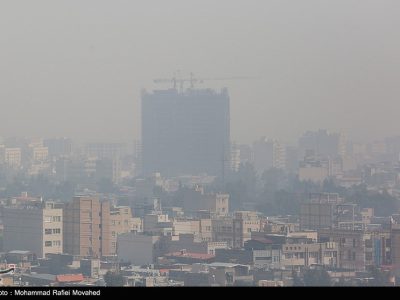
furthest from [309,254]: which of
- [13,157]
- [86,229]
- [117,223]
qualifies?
[13,157]

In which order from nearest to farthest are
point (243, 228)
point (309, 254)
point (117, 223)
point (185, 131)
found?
point (309, 254), point (243, 228), point (117, 223), point (185, 131)

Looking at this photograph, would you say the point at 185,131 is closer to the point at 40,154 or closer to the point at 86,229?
the point at 40,154

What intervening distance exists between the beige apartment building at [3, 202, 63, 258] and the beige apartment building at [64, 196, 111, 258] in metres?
0.10

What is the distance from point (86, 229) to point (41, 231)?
535mm

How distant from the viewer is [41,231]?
14648 mm

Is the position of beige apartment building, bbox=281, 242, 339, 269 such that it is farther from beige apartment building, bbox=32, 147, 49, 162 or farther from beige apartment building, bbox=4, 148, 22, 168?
beige apartment building, bbox=32, 147, 49, 162

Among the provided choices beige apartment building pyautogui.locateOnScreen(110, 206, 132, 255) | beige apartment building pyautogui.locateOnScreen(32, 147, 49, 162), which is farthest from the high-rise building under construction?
beige apartment building pyautogui.locateOnScreen(110, 206, 132, 255)

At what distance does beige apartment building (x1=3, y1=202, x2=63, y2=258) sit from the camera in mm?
14500

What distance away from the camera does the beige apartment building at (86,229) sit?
14453mm

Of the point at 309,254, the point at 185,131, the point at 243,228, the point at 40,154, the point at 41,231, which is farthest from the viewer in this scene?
the point at 185,131

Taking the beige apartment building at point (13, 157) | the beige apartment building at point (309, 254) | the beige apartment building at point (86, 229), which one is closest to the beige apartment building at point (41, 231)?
the beige apartment building at point (86, 229)

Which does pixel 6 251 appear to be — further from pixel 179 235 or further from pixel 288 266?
pixel 288 266

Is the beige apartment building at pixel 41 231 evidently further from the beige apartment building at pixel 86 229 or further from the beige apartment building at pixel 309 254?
the beige apartment building at pixel 309 254
